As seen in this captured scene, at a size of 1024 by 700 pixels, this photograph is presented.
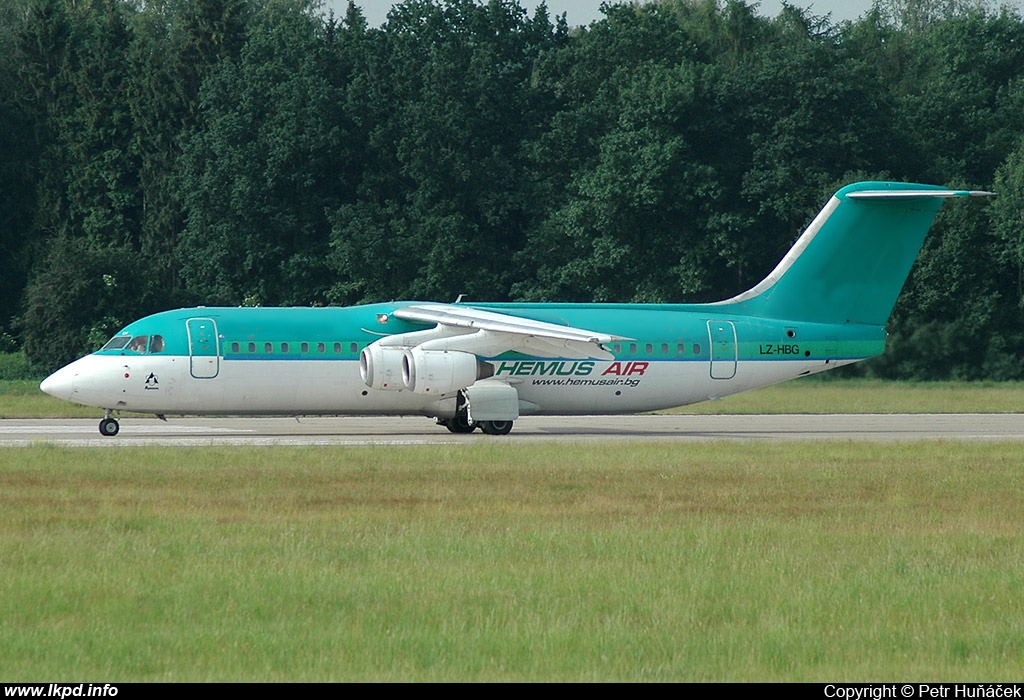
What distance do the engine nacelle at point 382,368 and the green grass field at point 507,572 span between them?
715cm

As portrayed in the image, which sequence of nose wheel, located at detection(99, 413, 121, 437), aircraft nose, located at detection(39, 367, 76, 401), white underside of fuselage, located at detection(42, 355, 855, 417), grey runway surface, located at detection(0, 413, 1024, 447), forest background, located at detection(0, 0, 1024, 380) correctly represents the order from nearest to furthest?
grey runway surface, located at detection(0, 413, 1024, 447)
aircraft nose, located at detection(39, 367, 76, 401)
white underside of fuselage, located at detection(42, 355, 855, 417)
nose wheel, located at detection(99, 413, 121, 437)
forest background, located at detection(0, 0, 1024, 380)

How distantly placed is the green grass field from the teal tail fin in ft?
37.0

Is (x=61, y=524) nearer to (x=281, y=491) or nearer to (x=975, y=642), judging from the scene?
(x=281, y=491)

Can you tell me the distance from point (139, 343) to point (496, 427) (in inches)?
299

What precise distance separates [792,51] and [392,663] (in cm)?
5327

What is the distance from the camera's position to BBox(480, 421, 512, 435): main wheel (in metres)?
30.1

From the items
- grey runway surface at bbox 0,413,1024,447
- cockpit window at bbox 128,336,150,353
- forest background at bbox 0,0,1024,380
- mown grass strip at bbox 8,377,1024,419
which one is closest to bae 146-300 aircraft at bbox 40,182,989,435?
cockpit window at bbox 128,336,150,353

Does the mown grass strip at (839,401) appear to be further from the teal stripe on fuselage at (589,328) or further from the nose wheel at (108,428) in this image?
the nose wheel at (108,428)

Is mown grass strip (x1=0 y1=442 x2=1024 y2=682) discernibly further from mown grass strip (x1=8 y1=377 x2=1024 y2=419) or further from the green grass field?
mown grass strip (x1=8 y1=377 x2=1024 y2=419)

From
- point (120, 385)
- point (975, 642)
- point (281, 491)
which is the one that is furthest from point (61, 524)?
Answer: point (120, 385)

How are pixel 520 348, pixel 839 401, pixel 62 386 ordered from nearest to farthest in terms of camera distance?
pixel 62 386
pixel 520 348
pixel 839 401

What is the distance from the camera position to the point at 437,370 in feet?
94.2

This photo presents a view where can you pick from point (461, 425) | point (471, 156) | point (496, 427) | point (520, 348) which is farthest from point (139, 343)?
point (471, 156)

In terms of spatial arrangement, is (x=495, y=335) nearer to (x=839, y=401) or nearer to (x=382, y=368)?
(x=382, y=368)
